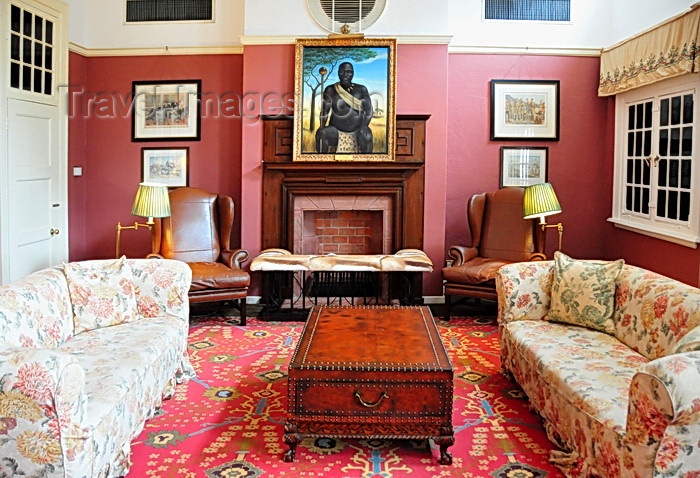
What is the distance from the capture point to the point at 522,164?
23.7 feet

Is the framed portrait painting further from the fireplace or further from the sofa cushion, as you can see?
the sofa cushion

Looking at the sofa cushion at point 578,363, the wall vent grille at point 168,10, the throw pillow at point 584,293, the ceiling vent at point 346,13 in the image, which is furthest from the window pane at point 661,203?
the wall vent grille at point 168,10

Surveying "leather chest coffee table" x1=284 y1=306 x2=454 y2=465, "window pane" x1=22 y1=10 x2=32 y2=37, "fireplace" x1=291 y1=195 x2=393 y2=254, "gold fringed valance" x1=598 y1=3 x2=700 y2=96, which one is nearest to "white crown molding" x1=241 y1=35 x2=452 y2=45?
"fireplace" x1=291 y1=195 x2=393 y2=254

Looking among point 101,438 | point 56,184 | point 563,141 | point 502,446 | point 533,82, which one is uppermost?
point 533,82

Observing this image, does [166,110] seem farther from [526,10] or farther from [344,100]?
[526,10]

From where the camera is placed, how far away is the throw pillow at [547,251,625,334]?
4191mm

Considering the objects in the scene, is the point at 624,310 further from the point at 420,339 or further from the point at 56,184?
the point at 56,184

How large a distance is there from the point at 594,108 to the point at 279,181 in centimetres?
335

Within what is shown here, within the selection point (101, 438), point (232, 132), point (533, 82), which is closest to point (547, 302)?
point (101, 438)

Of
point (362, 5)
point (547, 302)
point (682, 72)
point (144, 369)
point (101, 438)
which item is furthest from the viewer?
point (362, 5)

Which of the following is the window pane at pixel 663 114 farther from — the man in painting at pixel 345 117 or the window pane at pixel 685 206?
the man in painting at pixel 345 117

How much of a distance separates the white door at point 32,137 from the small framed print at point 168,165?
810 mm

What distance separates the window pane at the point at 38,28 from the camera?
630cm

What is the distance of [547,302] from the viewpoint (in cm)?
451
